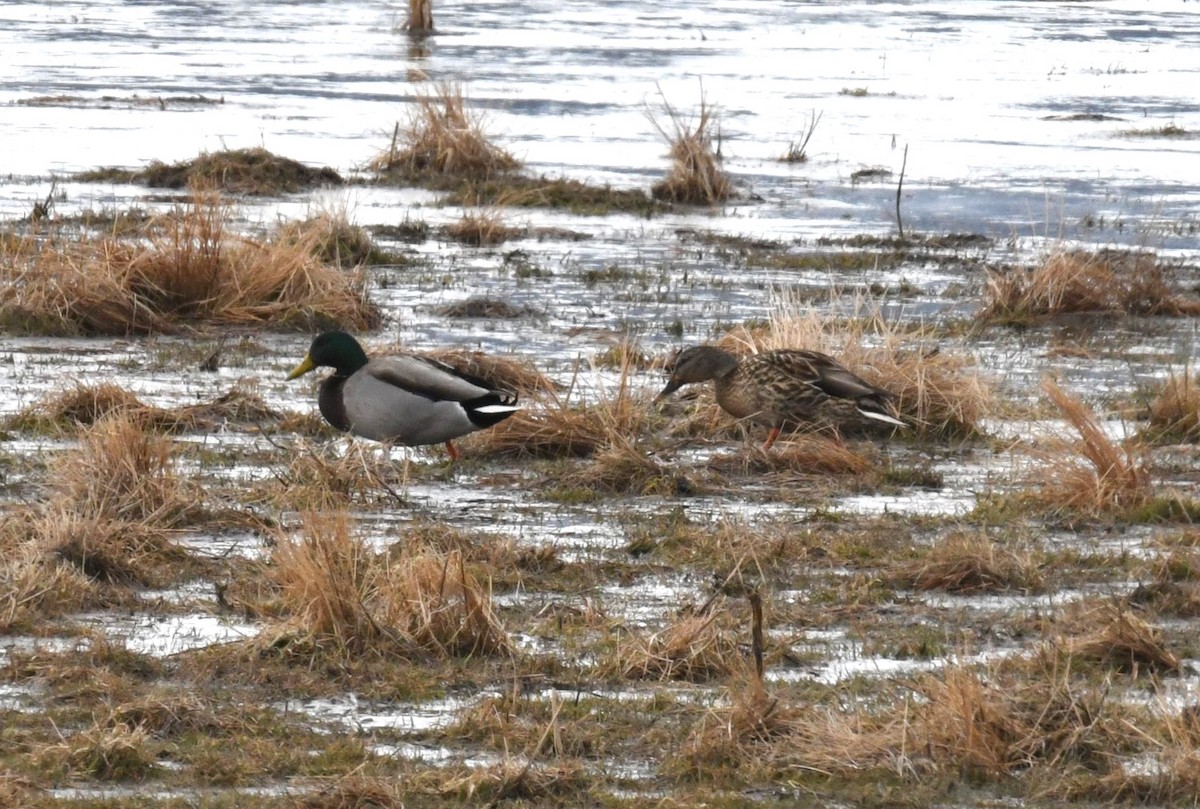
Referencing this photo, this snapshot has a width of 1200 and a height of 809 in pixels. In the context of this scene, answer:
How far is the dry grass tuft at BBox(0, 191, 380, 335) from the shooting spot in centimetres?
1179

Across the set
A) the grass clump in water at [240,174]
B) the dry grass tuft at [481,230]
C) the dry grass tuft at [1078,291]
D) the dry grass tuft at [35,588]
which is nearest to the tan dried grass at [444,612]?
the dry grass tuft at [35,588]

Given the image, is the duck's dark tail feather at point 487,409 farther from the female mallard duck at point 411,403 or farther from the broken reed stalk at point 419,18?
the broken reed stalk at point 419,18

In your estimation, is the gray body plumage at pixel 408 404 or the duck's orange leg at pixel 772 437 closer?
the gray body plumage at pixel 408 404

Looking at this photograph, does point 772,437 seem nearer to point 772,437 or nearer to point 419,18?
point 772,437

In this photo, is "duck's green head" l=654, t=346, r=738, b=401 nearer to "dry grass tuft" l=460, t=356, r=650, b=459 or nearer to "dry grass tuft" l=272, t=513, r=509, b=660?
"dry grass tuft" l=460, t=356, r=650, b=459

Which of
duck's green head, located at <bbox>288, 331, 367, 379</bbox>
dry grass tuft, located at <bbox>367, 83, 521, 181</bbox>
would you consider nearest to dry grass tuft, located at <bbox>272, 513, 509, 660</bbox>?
duck's green head, located at <bbox>288, 331, 367, 379</bbox>

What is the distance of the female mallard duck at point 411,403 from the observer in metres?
8.63

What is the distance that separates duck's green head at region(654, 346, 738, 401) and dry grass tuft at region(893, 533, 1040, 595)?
2756mm

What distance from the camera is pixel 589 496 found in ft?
27.8

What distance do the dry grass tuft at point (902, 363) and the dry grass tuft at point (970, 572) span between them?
8.62 ft

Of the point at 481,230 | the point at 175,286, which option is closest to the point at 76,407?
the point at 175,286

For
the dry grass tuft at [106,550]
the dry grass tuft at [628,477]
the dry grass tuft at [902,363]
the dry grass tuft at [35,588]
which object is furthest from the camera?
→ the dry grass tuft at [902,363]

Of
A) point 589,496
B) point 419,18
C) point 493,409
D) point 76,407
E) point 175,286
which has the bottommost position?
point 589,496

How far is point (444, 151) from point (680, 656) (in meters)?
13.8
